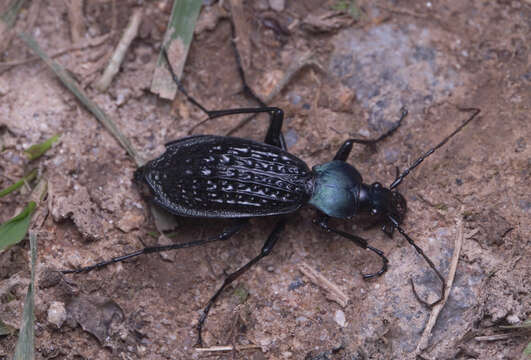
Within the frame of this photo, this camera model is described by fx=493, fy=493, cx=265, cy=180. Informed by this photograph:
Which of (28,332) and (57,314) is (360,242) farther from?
(28,332)

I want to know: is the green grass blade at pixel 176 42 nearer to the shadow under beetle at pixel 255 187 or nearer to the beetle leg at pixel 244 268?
the shadow under beetle at pixel 255 187

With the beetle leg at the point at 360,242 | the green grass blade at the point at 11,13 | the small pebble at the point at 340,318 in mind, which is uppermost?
the green grass blade at the point at 11,13

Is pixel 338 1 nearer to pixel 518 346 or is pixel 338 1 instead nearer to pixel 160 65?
pixel 160 65

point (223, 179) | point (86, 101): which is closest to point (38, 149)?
point (86, 101)

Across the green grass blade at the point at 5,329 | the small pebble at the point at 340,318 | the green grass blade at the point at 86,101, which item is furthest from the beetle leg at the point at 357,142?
the green grass blade at the point at 5,329

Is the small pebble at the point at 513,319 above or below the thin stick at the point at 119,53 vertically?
below
